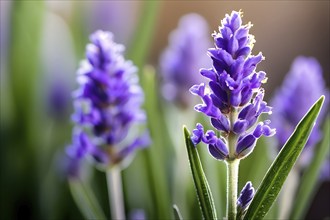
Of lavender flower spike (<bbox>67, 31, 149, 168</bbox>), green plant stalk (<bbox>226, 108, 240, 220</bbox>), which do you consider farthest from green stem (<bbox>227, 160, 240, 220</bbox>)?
lavender flower spike (<bbox>67, 31, 149, 168</bbox>)

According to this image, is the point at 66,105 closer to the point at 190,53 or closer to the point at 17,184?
the point at 17,184

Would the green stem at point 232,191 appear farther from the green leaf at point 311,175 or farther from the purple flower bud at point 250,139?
the green leaf at point 311,175

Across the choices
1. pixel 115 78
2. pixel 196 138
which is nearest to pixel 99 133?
pixel 115 78

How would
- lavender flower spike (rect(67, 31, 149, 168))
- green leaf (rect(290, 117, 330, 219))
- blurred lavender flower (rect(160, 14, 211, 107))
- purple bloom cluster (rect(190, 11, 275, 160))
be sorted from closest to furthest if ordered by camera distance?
1. purple bloom cluster (rect(190, 11, 275, 160))
2. lavender flower spike (rect(67, 31, 149, 168))
3. green leaf (rect(290, 117, 330, 219))
4. blurred lavender flower (rect(160, 14, 211, 107))

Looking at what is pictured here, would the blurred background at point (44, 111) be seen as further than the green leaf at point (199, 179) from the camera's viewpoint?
Yes

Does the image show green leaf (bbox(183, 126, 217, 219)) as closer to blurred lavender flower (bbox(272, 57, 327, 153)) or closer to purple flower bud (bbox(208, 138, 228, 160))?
purple flower bud (bbox(208, 138, 228, 160))

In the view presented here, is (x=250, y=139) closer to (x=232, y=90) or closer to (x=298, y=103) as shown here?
(x=232, y=90)

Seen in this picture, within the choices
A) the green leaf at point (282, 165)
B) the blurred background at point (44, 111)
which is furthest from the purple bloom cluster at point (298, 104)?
the green leaf at point (282, 165)
